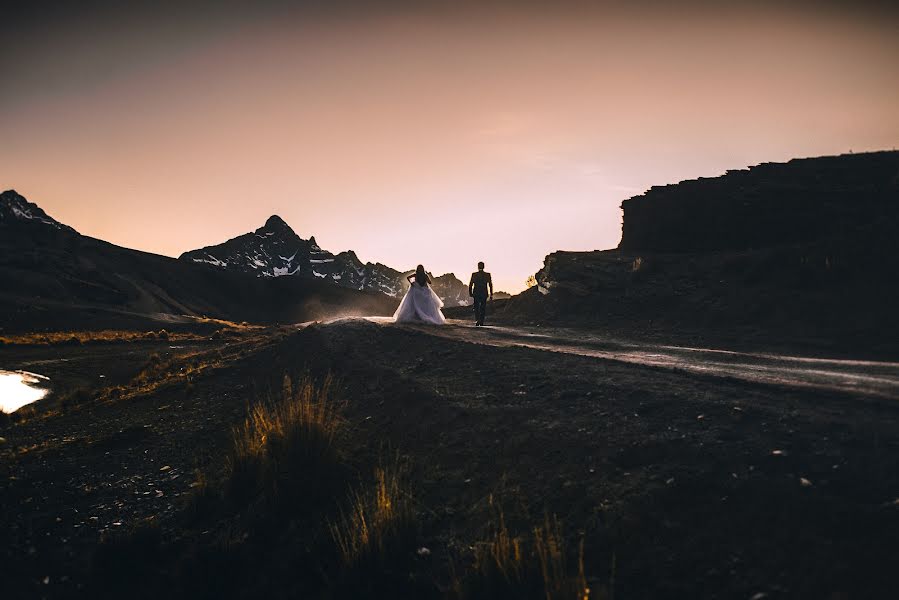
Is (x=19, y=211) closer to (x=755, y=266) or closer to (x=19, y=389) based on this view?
(x=19, y=389)

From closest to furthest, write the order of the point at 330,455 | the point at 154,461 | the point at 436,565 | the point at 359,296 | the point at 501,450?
the point at 436,565 → the point at 501,450 → the point at 330,455 → the point at 154,461 → the point at 359,296

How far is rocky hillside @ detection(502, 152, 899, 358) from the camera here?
15.2 m

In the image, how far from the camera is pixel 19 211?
140875mm

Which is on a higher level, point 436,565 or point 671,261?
point 671,261

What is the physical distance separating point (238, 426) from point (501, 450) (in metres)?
6.17

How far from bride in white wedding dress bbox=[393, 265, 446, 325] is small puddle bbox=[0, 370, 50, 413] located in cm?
1463

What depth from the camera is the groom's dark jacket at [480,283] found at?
22.3 metres

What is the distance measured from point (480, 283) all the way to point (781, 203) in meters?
16.1

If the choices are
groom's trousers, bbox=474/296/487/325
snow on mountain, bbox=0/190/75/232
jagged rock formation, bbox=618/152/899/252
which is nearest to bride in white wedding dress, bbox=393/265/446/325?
groom's trousers, bbox=474/296/487/325

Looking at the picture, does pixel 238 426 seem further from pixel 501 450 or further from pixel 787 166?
pixel 787 166

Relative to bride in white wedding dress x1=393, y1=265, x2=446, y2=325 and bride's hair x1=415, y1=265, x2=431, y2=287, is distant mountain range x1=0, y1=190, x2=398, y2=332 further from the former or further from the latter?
bride's hair x1=415, y1=265, x2=431, y2=287

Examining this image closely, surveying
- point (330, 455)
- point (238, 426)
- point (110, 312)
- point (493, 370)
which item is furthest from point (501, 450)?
point (110, 312)

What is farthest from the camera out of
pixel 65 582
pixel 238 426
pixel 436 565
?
pixel 238 426

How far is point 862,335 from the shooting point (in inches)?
521
